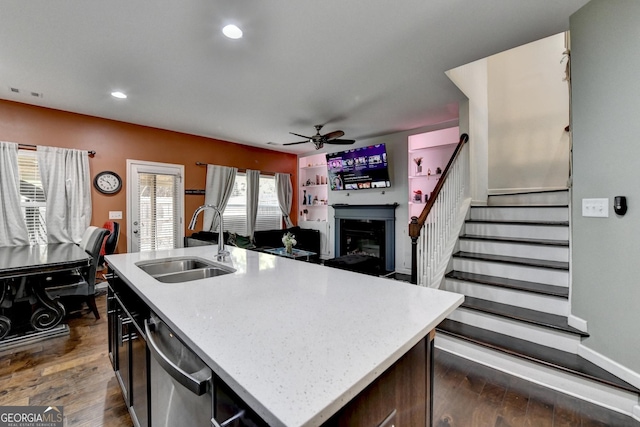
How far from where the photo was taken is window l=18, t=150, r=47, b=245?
3.81 meters

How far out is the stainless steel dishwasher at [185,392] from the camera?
2.21 ft

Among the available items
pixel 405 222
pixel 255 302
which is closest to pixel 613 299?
pixel 255 302

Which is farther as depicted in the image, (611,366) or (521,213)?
(521,213)

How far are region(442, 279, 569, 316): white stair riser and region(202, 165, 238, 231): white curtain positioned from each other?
4.46m

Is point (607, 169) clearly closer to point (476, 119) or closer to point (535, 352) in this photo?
point (535, 352)

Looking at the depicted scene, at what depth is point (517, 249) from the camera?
116 inches

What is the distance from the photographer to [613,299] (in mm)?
1852

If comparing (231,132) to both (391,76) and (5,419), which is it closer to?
(391,76)

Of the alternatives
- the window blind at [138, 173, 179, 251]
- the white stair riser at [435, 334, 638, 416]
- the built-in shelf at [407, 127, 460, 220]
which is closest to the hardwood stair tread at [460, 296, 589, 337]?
the white stair riser at [435, 334, 638, 416]

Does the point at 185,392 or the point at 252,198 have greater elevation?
the point at 252,198

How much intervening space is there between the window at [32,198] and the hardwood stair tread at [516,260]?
18.0 ft

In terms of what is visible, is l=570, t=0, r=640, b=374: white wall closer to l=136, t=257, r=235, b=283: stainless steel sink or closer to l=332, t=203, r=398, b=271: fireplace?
l=136, t=257, r=235, b=283: stainless steel sink

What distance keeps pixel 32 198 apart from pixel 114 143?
130 cm

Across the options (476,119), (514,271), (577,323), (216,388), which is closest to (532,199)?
(476,119)
